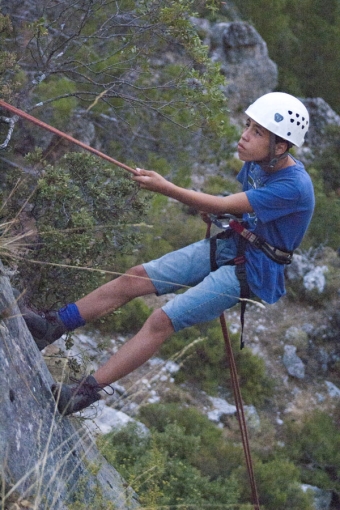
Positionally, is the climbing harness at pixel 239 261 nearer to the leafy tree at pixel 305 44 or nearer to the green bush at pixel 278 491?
the green bush at pixel 278 491

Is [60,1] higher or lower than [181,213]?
higher

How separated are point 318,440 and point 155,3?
5.92 m

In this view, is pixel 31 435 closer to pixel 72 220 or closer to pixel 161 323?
pixel 161 323

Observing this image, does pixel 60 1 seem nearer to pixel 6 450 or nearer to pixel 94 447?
pixel 94 447

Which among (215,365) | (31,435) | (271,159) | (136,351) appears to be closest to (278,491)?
(215,365)

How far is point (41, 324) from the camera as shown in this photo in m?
3.99

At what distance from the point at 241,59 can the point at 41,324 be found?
1294 centimetres

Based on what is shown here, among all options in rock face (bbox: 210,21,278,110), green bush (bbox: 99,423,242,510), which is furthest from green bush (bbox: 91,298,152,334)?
rock face (bbox: 210,21,278,110)

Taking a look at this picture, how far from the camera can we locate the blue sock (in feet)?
13.6

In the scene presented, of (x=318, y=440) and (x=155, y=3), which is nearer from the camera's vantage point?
(x=155, y=3)

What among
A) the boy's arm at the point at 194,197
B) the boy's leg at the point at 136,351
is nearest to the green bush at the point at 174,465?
the boy's leg at the point at 136,351

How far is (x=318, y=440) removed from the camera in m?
9.25

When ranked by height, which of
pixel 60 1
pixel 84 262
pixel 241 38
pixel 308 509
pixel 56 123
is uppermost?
pixel 60 1

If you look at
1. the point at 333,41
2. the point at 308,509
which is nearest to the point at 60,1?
the point at 308,509
